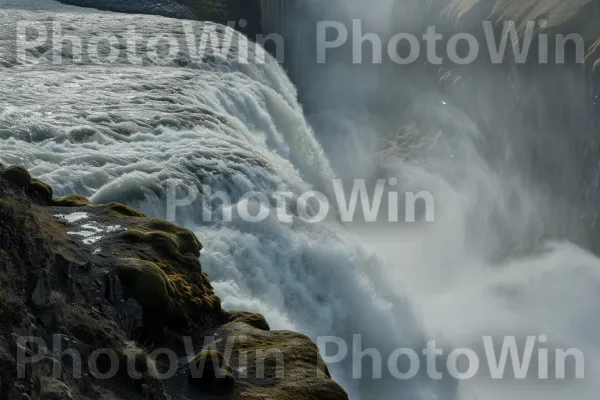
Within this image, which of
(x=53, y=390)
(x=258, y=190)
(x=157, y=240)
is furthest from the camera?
(x=258, y=190)

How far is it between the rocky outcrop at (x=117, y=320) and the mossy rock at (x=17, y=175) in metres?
0.03

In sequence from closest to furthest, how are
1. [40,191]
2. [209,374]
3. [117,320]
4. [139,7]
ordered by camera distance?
1. [117,320]
2. [209,374]
3. [40,191]
4. [139,7]

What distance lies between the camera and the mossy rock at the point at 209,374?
9.34 meters

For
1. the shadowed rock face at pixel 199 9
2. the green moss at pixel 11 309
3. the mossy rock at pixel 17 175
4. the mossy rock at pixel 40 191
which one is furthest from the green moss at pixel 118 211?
the shadowed rock face at pixel 199 9

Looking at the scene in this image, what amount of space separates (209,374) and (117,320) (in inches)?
49.4

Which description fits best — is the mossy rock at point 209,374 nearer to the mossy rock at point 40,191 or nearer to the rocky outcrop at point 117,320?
the rocky outcrop at point 117,320

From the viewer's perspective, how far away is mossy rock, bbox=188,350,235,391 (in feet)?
Answer: 30.6

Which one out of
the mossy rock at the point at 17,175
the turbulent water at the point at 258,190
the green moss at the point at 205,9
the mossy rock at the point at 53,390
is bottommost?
the turbulent water at the point at 258,190

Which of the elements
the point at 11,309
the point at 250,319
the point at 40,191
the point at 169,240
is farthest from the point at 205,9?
the point at 11,309

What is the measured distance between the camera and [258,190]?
20688mm

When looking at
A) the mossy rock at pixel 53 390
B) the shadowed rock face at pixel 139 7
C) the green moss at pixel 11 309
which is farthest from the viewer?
the shadowed rock face at pixel 139 7

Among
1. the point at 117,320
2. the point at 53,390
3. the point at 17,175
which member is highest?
the point at 17,175

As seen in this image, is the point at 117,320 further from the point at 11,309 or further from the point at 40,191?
the point at 40,191

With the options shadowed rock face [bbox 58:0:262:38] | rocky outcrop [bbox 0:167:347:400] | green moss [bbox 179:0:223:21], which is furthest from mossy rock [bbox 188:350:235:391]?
green moss [bbox 179:0:223:21]
